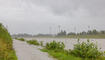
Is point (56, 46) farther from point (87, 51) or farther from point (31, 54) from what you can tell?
point (87, 51)

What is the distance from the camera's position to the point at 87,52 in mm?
14641

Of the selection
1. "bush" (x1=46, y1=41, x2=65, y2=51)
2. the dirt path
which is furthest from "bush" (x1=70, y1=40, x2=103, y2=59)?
"bush" (x1=46, y1=41, x2=65, y2=51)

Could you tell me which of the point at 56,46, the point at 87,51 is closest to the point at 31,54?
the point at 87,51

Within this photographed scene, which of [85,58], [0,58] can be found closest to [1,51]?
[0,58]

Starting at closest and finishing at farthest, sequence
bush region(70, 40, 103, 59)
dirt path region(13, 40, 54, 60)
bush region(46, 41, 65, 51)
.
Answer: dirt path region(13, 40, 54, 60), bush region(70, 40, 103, 59), bush region(46, 41, 65, 51)

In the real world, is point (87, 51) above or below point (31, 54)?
above

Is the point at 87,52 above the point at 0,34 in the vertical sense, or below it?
below

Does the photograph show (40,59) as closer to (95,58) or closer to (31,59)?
(31,59)

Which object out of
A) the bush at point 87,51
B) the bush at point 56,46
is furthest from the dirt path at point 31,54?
the bush at point 56,46

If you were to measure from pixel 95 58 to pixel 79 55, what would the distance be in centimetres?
157

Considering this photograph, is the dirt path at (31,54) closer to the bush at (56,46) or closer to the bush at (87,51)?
the bush at (87,51)

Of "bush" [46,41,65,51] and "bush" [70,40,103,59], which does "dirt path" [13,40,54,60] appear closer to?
"bush" [70,40,103,59]

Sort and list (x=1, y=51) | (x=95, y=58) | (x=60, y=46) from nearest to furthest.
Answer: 1. (x=1, y=51)
2. (x=95, y=58)
3. (x=60, y=46)

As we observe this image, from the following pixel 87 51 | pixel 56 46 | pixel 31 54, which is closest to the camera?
pixel 87 51
